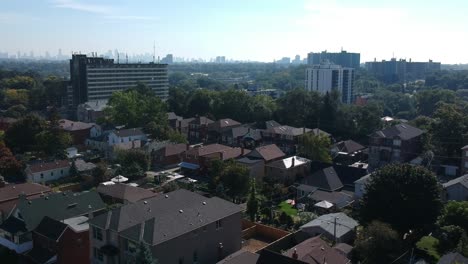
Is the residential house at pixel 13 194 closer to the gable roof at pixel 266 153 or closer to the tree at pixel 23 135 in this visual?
the tree at pixel 23 135

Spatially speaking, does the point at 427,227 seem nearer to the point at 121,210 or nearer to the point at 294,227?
the point at 294,227

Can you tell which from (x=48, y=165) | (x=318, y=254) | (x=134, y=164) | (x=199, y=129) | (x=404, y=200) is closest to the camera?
(x=318, y=254)

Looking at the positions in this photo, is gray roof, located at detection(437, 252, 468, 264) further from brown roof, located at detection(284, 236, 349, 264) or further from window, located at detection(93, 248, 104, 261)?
window, located at detection(93, 248, 104, 261)

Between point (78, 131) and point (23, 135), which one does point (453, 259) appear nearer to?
point (23, 135)

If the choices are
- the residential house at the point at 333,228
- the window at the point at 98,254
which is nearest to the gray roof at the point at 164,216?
the window at the point at 98,254

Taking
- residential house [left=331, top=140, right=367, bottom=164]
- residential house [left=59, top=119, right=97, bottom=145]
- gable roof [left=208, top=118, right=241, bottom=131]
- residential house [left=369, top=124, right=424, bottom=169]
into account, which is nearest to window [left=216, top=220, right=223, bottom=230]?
residential house [left=369, top=124, right=424, bottom=169]

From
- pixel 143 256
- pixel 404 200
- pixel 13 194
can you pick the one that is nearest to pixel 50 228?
pixel 13 194
